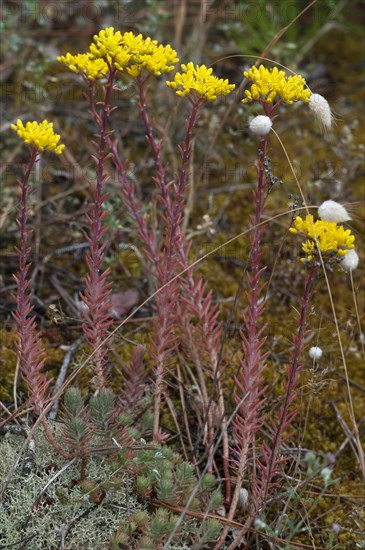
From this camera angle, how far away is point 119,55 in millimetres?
1786

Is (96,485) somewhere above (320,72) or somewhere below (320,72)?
below

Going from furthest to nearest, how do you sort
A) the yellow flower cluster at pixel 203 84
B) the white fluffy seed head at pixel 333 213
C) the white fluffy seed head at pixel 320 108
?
the white fluffy seed head at pixel 320 108, the yellow flower cluster at pixel 203 84, the white fluffy seed head at pixel 333 213

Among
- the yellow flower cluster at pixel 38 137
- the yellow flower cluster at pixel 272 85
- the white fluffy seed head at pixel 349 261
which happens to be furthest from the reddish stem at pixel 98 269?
the white fluffy seed head at pixel 349 261

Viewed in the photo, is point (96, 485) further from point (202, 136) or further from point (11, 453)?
point (202, 136)

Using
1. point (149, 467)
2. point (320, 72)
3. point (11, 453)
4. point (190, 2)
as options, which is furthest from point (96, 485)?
point (190, 2)

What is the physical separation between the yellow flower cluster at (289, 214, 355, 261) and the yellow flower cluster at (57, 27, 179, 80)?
22.4 inches

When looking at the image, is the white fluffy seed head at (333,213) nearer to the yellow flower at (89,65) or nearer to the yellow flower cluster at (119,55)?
the yellow flower cluster at (119,55)

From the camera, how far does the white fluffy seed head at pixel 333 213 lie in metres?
1.72

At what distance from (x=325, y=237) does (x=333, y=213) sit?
7cm

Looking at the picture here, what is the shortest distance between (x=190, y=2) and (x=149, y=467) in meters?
3.55

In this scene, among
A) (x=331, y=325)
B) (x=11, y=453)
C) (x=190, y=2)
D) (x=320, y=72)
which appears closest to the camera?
(x=11, y=453)

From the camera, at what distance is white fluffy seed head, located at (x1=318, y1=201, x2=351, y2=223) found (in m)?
1.72

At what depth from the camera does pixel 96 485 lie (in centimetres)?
196

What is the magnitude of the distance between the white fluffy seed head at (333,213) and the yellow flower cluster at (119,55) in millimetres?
573
